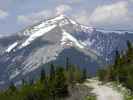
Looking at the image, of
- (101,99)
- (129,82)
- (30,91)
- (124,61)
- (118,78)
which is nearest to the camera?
(101,99)

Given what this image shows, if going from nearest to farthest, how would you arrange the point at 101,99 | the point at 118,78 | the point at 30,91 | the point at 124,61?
1. the point at 101,99
2. the point at 30,91
3. the point at 118,78
4. the point at 124,61

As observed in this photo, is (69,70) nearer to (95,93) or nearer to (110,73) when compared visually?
(110,73)

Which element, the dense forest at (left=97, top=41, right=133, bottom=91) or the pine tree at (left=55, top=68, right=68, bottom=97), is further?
the dense forest at (left=97, top=41, right=133, bottom=91)

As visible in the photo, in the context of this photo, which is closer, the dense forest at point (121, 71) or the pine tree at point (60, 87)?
the pine tree at point (60, 87)

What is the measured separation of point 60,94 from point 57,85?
253cm

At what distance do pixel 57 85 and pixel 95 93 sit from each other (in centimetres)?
1119

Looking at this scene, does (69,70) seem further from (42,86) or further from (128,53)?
→ (42,86)

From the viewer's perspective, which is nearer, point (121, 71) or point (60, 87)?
point (60, 87)

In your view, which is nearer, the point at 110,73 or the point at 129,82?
the point at 129,82

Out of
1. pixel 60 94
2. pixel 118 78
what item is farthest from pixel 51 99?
pixel 118 78

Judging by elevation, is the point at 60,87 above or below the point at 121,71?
below

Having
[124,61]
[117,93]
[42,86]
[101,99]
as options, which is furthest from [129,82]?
[124,61]

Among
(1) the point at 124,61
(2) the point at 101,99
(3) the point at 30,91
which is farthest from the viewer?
(1) the point at 124,61

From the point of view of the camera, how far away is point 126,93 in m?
113
